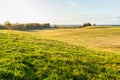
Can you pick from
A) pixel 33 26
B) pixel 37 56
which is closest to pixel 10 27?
pixel 33 26

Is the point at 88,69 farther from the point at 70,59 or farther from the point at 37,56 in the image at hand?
the point at 37,56

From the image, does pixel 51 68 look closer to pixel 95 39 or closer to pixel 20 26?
pixel 95 39

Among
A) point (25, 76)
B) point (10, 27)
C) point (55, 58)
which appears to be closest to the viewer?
point (25, 76)

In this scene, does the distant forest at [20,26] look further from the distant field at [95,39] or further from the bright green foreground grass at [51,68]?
the bright green foreground grass at [51,68]

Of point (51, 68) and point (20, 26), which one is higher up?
point (51, 68)

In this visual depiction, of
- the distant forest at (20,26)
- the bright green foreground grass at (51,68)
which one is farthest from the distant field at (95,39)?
the distant forest at (20,26)

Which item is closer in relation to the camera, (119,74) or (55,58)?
(119,74)

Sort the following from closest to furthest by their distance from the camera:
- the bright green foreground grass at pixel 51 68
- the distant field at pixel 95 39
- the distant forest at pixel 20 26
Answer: the bright green foreground grass at pixel 51 68
the distant field at pixel 95 39
the distant forest at pixel 20 26

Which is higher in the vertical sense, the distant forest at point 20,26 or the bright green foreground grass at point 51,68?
the bright green foreground grass at point 51,68

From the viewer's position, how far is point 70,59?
658 inches

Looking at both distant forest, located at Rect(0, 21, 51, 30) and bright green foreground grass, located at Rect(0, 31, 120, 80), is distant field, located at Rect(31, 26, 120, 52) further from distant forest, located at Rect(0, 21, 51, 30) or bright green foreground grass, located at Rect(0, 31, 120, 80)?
distant forest, located at Rect(0, 21, 51, 30)

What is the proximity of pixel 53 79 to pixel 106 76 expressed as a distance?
3518 millimetres

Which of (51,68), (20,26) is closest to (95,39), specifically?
(51,68)

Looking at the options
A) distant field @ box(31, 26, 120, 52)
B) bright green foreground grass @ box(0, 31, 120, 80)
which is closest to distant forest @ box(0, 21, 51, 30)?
distant field @ box(31, 26, 120, 52)
